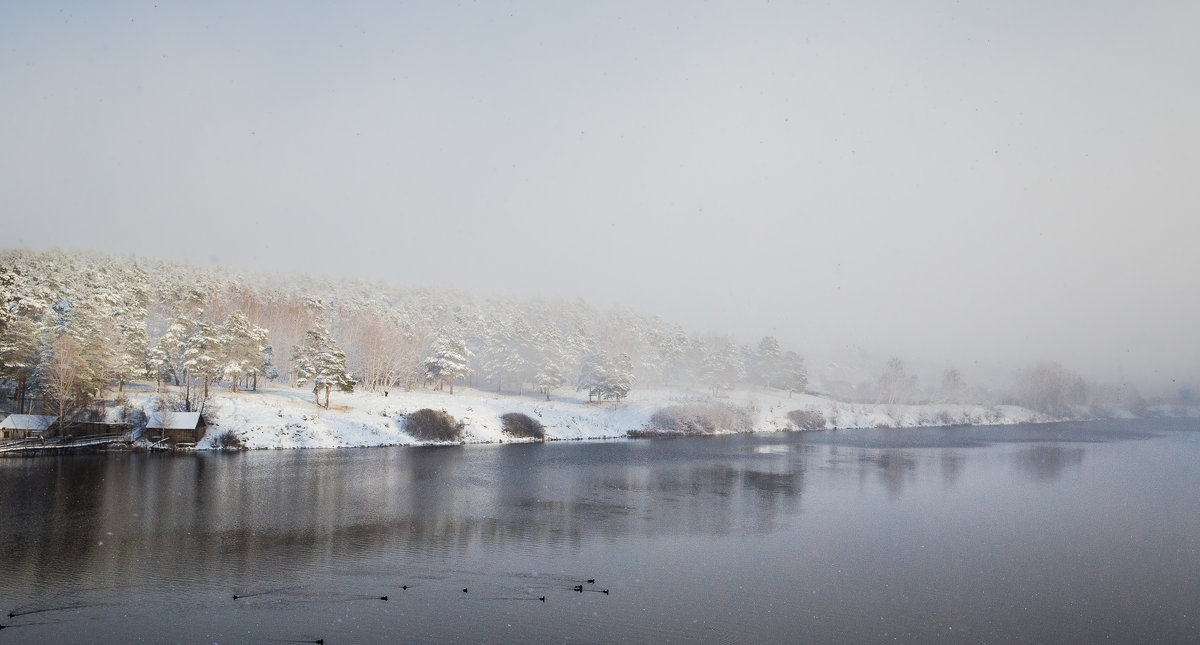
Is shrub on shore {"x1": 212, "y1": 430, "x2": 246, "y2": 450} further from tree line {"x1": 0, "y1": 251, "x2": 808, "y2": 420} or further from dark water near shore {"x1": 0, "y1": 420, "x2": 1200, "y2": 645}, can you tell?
tree line {"x1": 0, "y1": 251, "x2": 808, "y2": 420}

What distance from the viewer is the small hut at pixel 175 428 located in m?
51.3

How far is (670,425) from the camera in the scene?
251ft

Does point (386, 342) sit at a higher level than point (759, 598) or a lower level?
higher

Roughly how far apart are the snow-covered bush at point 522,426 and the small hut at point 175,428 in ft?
90.7

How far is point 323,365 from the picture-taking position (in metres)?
61.6

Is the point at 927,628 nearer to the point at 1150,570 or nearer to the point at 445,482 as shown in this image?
the point at 1150,570

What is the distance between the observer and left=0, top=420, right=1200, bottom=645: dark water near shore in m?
17.7

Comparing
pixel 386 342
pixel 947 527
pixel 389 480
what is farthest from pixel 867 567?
pixel 386 342

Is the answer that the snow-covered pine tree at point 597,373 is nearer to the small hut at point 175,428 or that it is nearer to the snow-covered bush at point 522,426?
the snow-covered bush at point 522,426

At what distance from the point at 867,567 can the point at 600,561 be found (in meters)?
10.2

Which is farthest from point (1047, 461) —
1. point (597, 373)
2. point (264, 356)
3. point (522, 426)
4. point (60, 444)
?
point (60, 444)

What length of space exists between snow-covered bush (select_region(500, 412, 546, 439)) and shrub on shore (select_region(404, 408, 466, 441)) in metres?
4.93

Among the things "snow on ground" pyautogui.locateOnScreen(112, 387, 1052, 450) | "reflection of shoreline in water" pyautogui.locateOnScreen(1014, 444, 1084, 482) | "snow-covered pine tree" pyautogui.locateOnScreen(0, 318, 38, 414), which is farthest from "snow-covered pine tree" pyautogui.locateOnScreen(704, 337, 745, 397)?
"snow-covered pine tree" pyautogui.locateOnScreen(0, 318, 38, 414)

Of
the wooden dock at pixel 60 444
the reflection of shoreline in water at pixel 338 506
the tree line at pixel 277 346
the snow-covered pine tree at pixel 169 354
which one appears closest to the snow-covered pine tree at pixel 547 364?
the tree line at pixel 277 346
